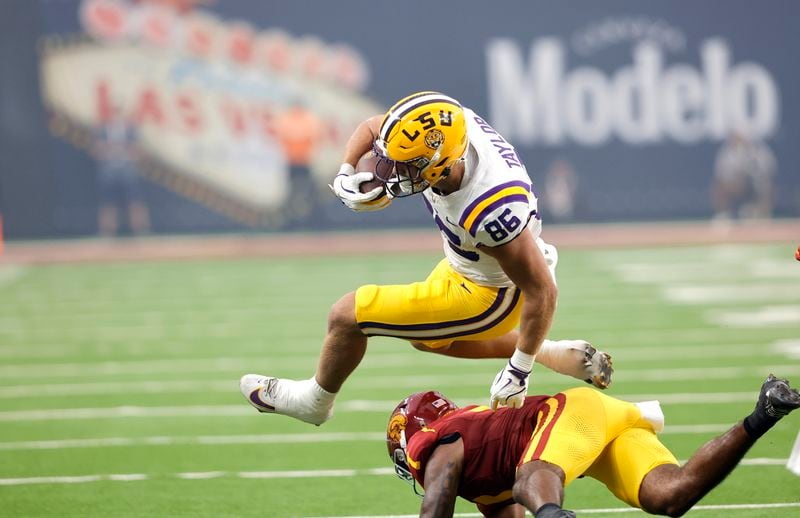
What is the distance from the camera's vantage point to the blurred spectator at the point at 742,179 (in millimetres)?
20375

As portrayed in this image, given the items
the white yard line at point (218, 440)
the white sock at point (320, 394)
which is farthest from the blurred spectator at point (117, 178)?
the white sock at point (320, 394)

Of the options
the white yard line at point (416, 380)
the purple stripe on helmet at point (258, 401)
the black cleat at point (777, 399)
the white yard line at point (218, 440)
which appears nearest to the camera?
the black cleat at point (777, 399)

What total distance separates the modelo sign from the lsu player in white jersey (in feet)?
48.9

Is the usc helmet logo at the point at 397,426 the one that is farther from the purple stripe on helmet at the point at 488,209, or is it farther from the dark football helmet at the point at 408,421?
the purple stripe on helmet at the point at 488,209

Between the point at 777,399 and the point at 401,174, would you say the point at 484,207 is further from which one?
the point at 777,399

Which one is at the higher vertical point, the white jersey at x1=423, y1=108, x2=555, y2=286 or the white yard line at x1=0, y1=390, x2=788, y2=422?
the white jersey at x1=423, y1=108, x2=555, y2=286

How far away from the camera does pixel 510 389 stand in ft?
16.3

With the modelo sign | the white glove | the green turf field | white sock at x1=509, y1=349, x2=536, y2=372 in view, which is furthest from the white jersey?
the modelo sign

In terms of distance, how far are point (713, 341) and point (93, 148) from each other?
13.5 meters

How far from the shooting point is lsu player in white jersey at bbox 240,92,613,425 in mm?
4887

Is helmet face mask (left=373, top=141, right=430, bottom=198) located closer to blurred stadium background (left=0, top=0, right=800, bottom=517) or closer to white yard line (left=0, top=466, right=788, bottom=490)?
white yard line (left=0, top=466, right=788, bottom=490)

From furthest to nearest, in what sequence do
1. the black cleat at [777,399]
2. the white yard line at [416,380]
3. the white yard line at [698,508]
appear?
the white yard line at [416,380], the white yard line at [698,508], the black cleat at [777,399]

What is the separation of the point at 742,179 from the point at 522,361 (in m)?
16.3

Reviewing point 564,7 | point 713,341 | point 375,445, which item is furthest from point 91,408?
point 564,7
